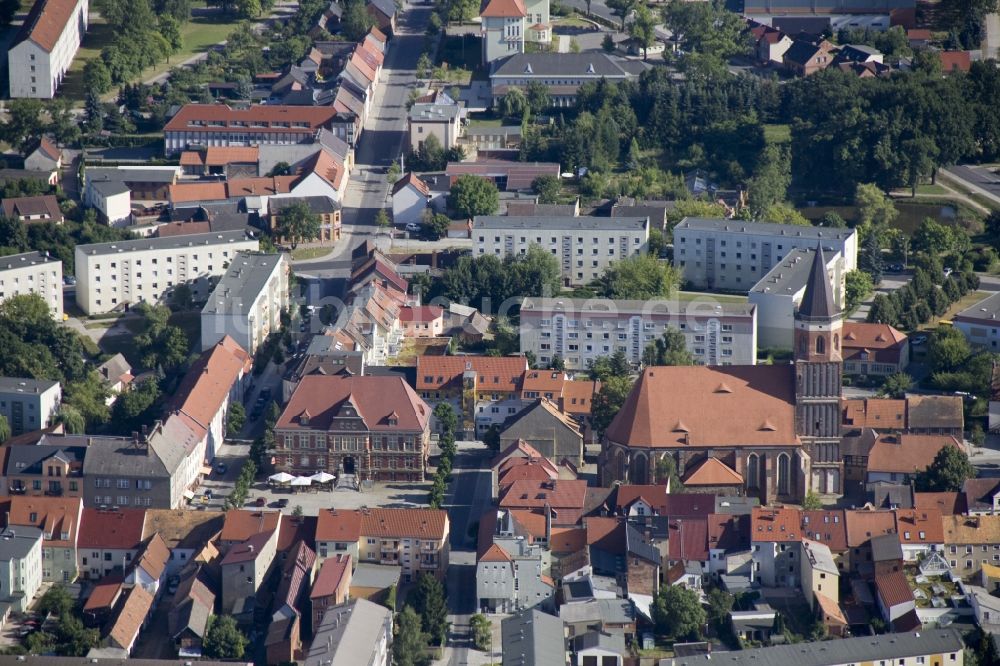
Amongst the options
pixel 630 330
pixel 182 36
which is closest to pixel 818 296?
pixel 630 330

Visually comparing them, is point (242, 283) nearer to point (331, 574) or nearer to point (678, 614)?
point (331, 574)

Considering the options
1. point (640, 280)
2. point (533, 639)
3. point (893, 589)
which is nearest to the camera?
point (533, 639)

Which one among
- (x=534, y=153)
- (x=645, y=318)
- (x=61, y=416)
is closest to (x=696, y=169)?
(x=534, y=153)

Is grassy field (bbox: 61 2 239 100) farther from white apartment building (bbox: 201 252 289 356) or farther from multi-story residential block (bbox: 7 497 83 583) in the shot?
multi-story residential block (bbox: 7 497 83 583)

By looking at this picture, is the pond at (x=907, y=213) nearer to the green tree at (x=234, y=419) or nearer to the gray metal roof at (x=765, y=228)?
the gray metal roof at (x=765, y=228)

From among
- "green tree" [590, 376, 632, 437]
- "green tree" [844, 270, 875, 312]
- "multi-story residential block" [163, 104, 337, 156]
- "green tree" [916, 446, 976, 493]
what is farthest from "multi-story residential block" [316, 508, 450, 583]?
"multi-story residential block" [163, 104, 337, 156]

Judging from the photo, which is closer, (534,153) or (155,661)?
(155,661)

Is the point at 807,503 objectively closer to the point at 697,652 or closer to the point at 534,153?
the point at 697,652
